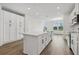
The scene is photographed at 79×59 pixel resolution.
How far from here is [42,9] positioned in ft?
8.53

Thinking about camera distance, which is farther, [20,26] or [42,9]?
[20,26]

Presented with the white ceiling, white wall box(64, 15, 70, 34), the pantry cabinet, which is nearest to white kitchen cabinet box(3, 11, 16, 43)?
the pantry cabinet

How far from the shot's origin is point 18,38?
8.82ft

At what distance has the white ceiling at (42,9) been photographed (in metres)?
2.53

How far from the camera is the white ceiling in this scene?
253 centimetres

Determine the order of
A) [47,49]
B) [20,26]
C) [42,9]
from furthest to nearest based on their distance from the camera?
[47,49] < [20,26] < [42,9]

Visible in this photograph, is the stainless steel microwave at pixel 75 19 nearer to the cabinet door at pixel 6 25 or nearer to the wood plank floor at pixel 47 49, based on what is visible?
the wood plank floor at pixel 47 49

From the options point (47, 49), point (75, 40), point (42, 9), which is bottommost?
point (47, 49)

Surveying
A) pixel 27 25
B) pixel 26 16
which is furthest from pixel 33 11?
pixel 27 25

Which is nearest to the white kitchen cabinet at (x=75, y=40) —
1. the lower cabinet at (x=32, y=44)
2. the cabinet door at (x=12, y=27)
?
the lower cabinet at (x=32, y=44)

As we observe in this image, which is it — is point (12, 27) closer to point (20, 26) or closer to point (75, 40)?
point (20, 26)

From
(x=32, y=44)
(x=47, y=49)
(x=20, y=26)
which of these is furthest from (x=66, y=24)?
(x=20, y=26)

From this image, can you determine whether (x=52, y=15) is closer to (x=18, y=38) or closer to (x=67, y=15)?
(x=67, y=15)

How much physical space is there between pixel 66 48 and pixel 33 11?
149cm
